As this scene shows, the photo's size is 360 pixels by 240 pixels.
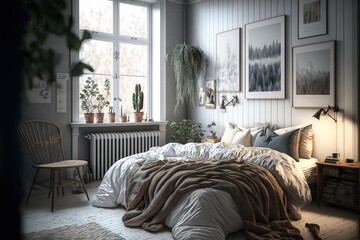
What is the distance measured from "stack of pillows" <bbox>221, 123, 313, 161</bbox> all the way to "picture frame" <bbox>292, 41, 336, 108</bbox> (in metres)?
0.35

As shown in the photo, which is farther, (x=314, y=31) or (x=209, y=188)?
(x=314, y=31)

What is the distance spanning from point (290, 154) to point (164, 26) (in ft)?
10.6

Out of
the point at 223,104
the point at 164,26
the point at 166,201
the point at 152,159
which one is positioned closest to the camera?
the point at 166,201

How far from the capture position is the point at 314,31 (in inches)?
176

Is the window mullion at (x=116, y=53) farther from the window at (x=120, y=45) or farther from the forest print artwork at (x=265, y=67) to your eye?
the forest print artwork at (x=265, y=67)

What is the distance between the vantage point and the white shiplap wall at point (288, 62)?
4137 mm

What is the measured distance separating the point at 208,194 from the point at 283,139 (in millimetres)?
1714

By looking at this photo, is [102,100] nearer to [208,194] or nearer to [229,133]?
[229,133]

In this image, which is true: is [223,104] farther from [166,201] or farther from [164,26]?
[166,201]

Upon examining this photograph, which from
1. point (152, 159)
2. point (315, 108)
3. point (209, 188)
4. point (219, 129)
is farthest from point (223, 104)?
point (209, 188)

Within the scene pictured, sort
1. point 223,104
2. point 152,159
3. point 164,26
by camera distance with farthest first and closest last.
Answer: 1. point 164,26
2. point 223,104
3. point 152,159

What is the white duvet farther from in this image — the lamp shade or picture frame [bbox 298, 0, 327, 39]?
picture frame [bbox 298, 0, 327, 39]

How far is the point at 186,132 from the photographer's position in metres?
6.05

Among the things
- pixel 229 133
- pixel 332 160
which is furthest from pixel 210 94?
pixel 332 160
